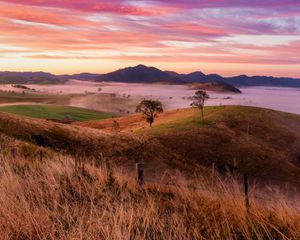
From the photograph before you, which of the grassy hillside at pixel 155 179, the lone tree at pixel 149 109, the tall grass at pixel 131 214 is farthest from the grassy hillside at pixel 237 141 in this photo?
the tall grass at pixel 131 214

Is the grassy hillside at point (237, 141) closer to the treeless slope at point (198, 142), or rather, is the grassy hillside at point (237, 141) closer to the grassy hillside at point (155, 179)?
the treeless slope at point (198, 142)

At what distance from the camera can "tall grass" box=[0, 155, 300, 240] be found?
19.9ft

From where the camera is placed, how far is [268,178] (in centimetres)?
7469

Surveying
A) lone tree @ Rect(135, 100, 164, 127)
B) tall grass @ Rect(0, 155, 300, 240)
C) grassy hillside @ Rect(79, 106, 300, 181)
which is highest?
tall grass @ Rect(0, 155, 300, 240)

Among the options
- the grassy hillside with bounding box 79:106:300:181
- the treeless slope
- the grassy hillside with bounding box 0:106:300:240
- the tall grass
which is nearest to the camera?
the tall grass

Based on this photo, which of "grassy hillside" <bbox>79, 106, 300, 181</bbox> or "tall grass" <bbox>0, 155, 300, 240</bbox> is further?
"grassy hillside" <bbox>79, 106, 300, 181</bbox>

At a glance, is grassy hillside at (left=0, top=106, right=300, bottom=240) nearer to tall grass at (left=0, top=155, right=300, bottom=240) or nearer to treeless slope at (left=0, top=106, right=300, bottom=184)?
tall grass at (left=0, top=155, right=300, bottom=240)

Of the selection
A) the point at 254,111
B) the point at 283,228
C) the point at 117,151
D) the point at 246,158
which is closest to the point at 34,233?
the point at 283,228

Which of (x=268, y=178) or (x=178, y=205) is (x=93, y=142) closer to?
(x=268, y=178)

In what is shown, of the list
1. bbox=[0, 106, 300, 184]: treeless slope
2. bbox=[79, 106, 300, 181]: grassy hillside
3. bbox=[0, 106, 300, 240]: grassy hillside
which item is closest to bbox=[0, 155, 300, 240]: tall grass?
bbox=[0, 106, 300, 240]: grassy hillside

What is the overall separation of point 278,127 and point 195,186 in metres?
104

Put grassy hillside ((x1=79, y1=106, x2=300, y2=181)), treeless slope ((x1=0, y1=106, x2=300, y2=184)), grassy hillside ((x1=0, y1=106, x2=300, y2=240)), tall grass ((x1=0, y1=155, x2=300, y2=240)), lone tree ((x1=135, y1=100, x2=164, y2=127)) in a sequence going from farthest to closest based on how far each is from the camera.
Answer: lone tree ((x1=135, y1=100, x2=164, y2=127))
grassy hillside ((x1=79, y1=106, x2=300, y2=181))
treeless slope ((x1=0, y1=106, x2=300, y2=184))
grassy hillside ((x1=0, y1=106, x2=300, y2=240))
tall grass ((x1=0, y1=155, x2=300, y2=240))

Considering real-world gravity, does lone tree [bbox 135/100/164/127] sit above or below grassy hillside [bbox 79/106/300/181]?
above

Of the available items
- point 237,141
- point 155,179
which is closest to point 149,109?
point 237,141
